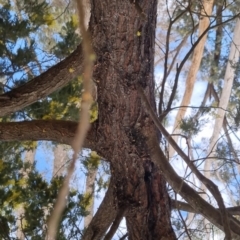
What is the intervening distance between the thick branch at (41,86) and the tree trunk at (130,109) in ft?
0.55

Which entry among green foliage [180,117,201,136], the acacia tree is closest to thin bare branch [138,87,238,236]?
the acacia tree

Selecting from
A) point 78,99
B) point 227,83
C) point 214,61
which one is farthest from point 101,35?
point 214,61

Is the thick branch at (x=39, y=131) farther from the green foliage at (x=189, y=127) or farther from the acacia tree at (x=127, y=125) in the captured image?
the green foliage at (x=189, y=127)

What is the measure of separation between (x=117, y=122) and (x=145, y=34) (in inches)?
7.5

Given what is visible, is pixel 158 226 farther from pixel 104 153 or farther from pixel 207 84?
pixel 207 84

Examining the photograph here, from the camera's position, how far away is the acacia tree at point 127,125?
0.81m

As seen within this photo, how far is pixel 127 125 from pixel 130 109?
3 cm

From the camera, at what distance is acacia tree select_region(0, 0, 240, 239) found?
81cm

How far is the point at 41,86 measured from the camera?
3.32 feet

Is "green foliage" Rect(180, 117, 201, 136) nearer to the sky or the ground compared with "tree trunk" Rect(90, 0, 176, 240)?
nearer to the sky

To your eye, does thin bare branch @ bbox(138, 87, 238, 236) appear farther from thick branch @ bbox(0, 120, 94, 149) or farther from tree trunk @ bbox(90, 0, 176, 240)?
thick branch @ bbox(0, 120, 94, 149)

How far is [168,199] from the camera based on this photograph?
0.98 meters

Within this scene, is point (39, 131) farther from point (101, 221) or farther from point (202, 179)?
point (202, 179)

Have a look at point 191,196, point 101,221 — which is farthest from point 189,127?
point 191,196
